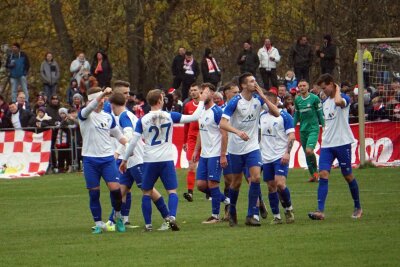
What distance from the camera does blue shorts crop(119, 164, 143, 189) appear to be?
695 inches

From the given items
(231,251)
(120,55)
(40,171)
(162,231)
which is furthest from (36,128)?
(231,251)

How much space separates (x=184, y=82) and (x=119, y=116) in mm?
17610

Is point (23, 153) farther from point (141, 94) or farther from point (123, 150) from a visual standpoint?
point (123, 150)

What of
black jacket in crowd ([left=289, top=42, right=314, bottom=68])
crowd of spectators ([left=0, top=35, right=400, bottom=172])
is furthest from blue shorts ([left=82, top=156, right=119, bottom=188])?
black jacket in crowd ([left=289, top=42, right=314, bottom=68])

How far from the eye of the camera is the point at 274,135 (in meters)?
17.9

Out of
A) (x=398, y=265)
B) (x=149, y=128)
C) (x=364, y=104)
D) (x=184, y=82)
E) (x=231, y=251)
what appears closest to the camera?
(x=398, y=265)

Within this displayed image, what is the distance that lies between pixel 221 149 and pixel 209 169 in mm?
1901

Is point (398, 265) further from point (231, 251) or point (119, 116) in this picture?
point (119, 116)

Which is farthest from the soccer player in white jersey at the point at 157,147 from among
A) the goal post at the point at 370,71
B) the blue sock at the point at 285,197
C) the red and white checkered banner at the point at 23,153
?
the red and white checkered banner at the point at 23,153

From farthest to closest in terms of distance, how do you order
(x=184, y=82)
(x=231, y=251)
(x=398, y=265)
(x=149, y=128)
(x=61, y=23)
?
(x=61, y=23)
(x=184, y=82)
(x=149, y=128)
(x=231, y=251)
(x=398, y=265)

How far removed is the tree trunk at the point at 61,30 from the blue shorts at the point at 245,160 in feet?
82.0

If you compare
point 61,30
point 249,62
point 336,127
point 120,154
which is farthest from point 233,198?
point 61,30

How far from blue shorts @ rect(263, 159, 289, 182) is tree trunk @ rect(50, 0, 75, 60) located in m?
24.5

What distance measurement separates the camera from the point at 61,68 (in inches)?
1681
